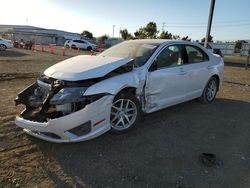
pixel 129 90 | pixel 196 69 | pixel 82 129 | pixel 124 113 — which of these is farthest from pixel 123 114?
pixel 196 69

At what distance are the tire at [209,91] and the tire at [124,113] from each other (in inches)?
107

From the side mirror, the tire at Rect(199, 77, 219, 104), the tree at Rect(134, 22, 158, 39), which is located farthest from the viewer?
the tree at Rect(134, 22, 158, 39)

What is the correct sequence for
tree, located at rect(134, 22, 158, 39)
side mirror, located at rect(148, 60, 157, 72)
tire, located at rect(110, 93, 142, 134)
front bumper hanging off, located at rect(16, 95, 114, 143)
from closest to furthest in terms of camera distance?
front bumper hanging off, located at rect(16, 95, 114, 143)
tire, located at rect(110, 93, 142, 134)
side mirror, located at rect(148, 60, 157, 72)
tree, located at rect(134, 22, 158, 39)

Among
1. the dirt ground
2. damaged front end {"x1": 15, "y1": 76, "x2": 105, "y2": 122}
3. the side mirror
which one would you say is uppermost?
the side mirror

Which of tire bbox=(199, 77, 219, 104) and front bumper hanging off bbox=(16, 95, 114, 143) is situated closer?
front bumper hanging off bbox=(16, 95, 114, 143)

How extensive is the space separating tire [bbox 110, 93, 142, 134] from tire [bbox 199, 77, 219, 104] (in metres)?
2.71

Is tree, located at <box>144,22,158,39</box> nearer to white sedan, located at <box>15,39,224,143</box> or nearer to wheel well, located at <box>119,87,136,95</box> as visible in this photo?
white sedan, located at <box>15,39,224,143</box>

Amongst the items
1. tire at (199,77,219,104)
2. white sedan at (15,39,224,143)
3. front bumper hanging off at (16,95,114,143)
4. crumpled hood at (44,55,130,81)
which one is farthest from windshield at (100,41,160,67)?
tire at (199,77,219,104)

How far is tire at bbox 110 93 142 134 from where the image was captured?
4.50 m

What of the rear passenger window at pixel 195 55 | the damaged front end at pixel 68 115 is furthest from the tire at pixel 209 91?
the damaged front end at pixel 68 115

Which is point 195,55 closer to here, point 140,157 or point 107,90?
point 107,90

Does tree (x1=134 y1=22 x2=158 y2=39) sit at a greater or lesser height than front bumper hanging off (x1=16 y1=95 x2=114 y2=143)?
greater

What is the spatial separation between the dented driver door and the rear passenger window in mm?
358

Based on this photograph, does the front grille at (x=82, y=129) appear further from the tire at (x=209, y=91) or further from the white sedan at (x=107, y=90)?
the tire at (x=209, y=91)
